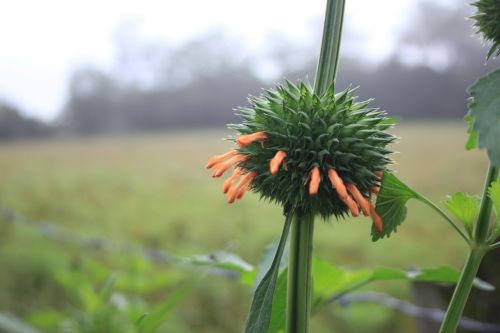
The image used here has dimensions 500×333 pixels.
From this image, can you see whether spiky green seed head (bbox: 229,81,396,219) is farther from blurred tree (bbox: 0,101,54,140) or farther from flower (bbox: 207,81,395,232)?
blurred tree (bbox: 0,101,54,140)

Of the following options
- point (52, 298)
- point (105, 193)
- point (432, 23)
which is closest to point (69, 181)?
point (105, 193)

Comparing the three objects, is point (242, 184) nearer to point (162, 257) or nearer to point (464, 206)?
point (464, 206)

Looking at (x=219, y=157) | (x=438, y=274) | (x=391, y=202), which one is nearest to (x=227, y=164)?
(x=219, y=157)

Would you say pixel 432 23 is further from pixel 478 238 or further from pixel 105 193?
pixel 105 193

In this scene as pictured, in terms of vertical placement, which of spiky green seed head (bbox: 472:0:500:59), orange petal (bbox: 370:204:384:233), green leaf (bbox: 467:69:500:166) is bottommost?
orange petal (bbox: 370:204:384:233)

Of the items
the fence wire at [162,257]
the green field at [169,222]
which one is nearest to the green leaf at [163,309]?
the fence wire at [162,257]

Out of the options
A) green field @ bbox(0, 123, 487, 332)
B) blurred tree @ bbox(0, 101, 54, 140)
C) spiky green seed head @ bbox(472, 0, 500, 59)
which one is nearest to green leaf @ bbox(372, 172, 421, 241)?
spiky green seed head @ bbox(472, 0, 500, 59)

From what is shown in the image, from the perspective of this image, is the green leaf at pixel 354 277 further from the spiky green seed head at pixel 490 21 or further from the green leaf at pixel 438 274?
the spiky green seed head at pixel 490 21

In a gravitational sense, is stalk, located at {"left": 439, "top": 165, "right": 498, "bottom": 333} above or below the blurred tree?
below
